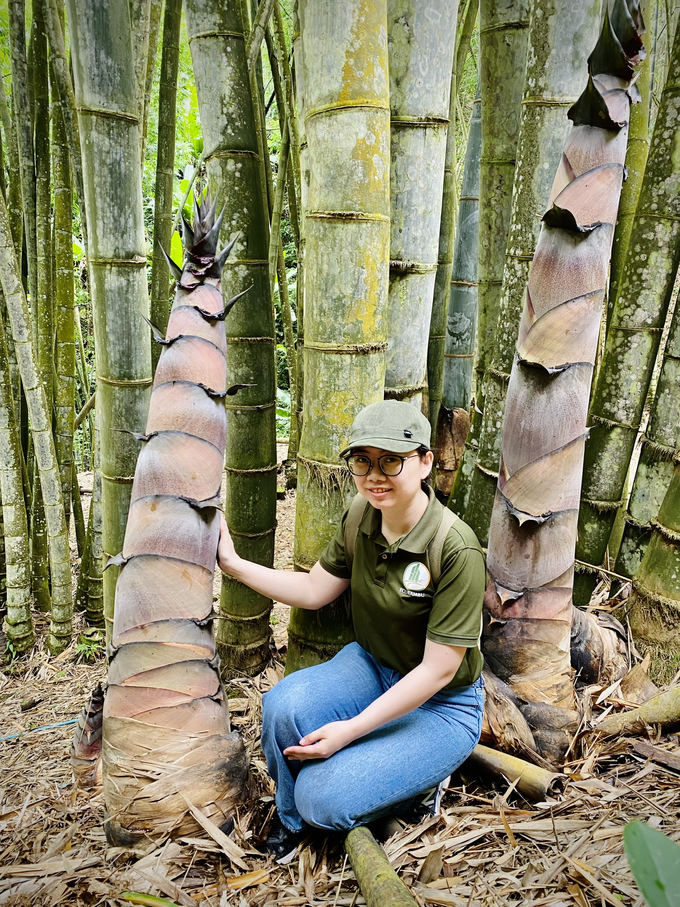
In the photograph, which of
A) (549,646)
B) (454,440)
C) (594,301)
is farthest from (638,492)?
(454,440)

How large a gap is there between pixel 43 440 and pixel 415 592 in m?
2.26

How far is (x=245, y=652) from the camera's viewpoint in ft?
8.88

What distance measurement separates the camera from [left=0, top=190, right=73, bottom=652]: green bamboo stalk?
2805mm

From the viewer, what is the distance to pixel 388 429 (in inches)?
59.7

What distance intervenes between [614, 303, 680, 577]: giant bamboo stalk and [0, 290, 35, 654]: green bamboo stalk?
2775mm

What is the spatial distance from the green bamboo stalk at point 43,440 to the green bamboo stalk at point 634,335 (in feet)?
7.95

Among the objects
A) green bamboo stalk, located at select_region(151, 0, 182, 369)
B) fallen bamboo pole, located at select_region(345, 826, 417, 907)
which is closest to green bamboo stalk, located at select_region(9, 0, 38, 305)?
green bamboo stalk, located at select_region(151, 0, 182, 369)

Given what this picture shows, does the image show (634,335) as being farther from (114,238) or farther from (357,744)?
(114,238)

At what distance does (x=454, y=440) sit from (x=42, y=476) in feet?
7.11

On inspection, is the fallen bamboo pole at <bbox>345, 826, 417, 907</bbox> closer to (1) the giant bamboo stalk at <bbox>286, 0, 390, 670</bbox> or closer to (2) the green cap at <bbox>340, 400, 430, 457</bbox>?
(1) the giant bamboo stalk at <bbox>286, 0, 390, 670</bbox>

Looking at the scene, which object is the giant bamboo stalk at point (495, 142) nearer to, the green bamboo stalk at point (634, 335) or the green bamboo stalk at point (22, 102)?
the green bamboo stalk at point (634, 335)

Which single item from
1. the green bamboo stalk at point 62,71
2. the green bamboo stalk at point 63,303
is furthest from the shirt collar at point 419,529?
the green bamboo stalk at point 63,303

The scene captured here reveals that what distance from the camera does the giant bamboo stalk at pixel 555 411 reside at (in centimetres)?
163

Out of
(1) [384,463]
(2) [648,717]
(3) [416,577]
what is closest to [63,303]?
(1) [384,463]
